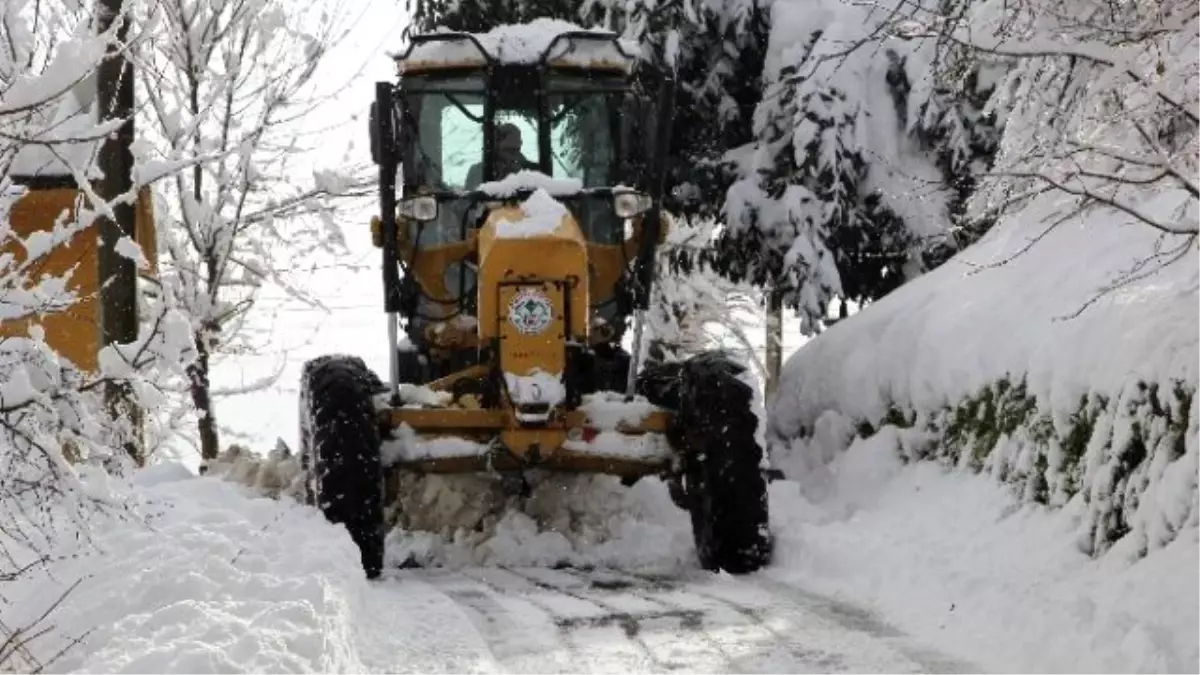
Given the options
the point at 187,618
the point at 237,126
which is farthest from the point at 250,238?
the point at 187,618

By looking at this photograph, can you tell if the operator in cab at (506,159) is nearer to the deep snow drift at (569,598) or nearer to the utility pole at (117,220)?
the deep snow drift at (569,598)

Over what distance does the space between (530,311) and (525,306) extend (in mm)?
39

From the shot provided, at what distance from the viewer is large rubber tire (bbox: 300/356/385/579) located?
7.65m

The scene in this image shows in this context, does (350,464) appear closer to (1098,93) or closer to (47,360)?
(47,360)

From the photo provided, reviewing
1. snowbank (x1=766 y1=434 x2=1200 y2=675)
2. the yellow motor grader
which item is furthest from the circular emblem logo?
snowbank (x1=766 y1=434 x2=1200 y2=675)

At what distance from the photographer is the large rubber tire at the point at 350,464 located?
765cm

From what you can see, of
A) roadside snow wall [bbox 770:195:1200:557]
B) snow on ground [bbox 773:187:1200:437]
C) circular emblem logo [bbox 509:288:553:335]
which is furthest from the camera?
circular emblem logo [bbox 509:288:553:335]

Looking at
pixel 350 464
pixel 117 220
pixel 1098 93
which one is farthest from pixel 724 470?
→ pixel 117 220

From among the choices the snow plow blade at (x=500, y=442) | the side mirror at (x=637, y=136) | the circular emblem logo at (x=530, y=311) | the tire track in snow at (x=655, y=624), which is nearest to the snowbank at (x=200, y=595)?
the snow plow blade at (x=500, y=442)

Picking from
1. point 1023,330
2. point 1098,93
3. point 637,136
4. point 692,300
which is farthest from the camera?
point 692,300

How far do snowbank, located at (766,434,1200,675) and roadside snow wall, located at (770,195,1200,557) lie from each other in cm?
18

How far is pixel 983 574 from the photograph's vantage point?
6895 millimetres

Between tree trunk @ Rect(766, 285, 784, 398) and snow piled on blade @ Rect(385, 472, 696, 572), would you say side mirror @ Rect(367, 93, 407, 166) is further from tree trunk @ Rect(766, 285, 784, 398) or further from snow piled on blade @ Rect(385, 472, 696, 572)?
tree trunk @ Rect(766, 285, 784, 398)

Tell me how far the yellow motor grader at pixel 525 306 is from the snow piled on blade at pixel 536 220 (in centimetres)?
1
